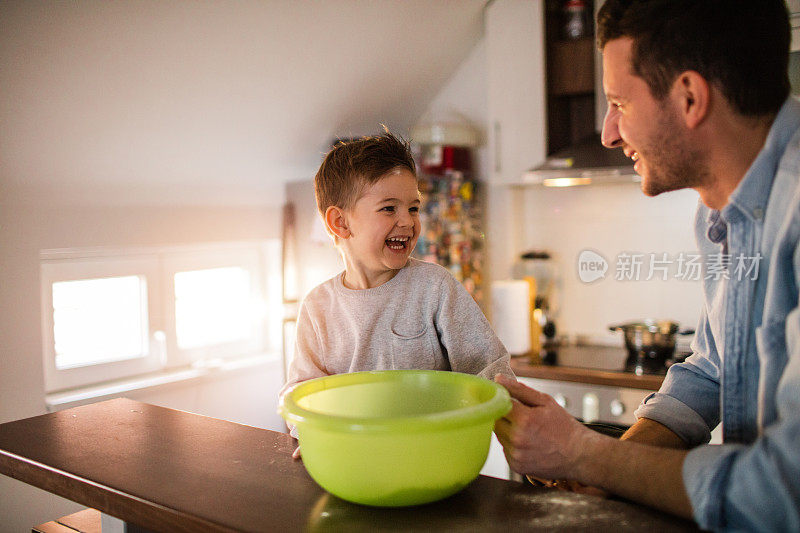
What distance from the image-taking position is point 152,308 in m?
2.93

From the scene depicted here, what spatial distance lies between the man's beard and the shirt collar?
10 centimetres

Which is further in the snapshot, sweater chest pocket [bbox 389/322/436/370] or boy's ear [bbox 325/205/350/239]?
boy's ear [bbox 325/205/350/239]

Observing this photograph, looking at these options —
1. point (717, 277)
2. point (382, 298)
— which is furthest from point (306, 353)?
point (717, 277)

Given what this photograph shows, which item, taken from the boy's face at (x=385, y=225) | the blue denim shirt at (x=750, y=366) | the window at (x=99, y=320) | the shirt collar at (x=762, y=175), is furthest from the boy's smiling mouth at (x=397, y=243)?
the window at (x=99, y=320)

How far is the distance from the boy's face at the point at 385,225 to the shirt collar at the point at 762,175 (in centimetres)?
71

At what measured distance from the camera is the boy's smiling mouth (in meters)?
1.49

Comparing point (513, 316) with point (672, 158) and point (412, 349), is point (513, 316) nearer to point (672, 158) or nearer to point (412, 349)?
point (412, 349)

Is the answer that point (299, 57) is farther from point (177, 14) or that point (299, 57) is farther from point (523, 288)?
point (523, 288)

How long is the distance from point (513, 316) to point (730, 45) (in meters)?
1.90

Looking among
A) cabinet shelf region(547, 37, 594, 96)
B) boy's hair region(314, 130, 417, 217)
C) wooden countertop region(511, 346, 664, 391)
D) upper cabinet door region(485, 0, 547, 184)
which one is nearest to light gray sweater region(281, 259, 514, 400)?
boy's hair region(314, 130, 417, 217)

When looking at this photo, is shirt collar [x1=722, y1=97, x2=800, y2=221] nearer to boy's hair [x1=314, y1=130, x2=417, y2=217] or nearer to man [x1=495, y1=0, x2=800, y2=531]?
man [x1=495, y1=0, x2=800, y2=531]

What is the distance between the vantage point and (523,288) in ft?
9.25

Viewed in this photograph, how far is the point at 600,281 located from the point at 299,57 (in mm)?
1658

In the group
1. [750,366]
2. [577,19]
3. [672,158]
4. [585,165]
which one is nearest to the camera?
[750,366]
